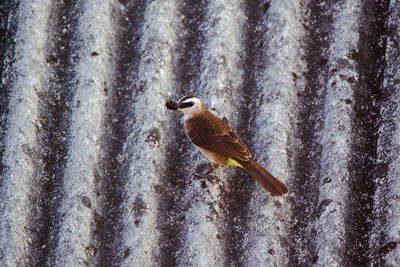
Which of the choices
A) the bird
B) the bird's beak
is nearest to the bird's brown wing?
the bird

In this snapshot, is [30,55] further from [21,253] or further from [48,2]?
[21,253]

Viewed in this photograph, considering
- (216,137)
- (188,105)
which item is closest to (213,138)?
(216,137)

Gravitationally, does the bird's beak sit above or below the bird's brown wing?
above

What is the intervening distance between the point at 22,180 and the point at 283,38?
164cm

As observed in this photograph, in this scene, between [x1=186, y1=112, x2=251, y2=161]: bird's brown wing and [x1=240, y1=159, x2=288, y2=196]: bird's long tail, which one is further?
[x1=186, y1=112, x2=251, y2=161]: bird's brown wing

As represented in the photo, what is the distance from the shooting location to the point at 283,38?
2.65m

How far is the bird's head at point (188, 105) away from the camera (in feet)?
8.00

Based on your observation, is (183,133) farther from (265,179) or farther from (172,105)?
(265,179)

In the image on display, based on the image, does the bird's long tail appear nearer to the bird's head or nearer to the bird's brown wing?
the bird's brown wing

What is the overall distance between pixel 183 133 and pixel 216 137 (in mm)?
200

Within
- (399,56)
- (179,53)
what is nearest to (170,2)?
(179,53)

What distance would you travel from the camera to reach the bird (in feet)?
7.98

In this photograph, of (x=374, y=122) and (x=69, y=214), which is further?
(x=374, y=122)

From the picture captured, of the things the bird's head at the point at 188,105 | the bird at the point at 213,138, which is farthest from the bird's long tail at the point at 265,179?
the bird's head at the point at 188,105
